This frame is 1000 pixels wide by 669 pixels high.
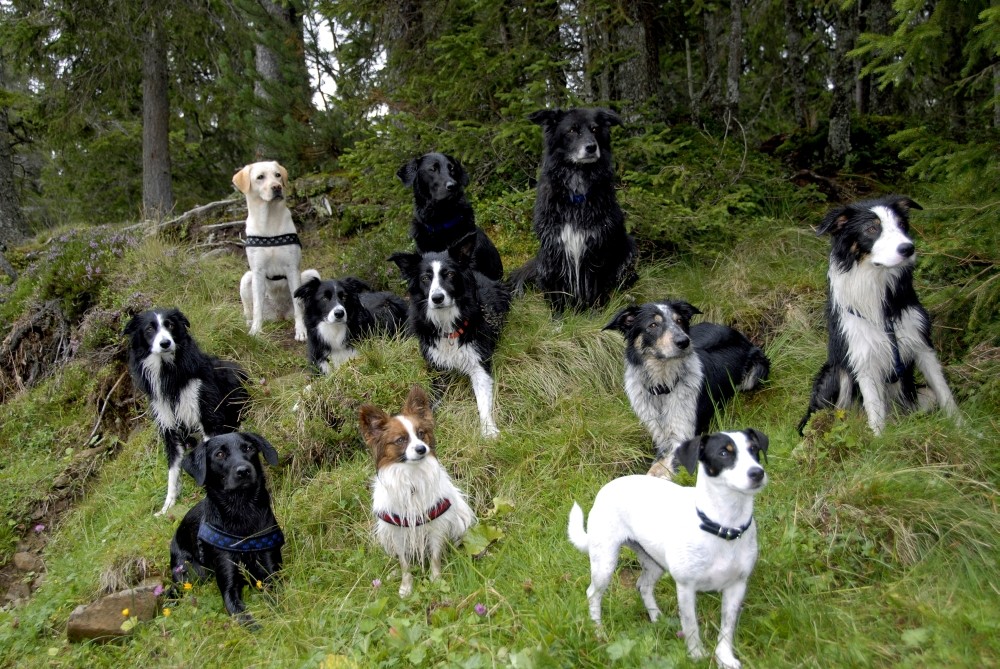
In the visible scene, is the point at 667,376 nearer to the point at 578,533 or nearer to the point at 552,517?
the point at 552,517

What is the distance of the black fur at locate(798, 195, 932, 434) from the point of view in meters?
3.89

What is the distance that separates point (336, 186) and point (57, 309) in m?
4.06

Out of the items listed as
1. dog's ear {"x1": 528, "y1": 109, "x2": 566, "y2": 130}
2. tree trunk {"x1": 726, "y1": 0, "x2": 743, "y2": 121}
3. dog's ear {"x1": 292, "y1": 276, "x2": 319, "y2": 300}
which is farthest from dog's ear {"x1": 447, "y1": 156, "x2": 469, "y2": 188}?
tree trunk {"x1": 726, "y1": 0, "x2": 743, "y2": 121}

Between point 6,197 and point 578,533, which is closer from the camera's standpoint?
point 578,533

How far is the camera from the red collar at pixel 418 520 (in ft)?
12.4

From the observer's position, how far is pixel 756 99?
13.4 meters

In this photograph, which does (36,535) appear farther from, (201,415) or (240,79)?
(240,79)

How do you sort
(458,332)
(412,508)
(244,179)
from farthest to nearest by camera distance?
(244,179) → (458,332) → (412,508)

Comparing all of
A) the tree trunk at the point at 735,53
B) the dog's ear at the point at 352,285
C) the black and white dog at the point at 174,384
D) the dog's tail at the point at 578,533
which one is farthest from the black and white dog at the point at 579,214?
the tree trunk at the point at 735,53

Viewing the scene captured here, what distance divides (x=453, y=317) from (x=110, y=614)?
2817 millimetres

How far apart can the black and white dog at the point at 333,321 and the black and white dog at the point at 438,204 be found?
80 cm

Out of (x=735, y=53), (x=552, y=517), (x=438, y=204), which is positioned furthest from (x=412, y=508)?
(x=735, y=53)

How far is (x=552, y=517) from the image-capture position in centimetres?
415

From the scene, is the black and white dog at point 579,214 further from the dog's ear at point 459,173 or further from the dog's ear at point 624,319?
the dog's ear at point 624,319
